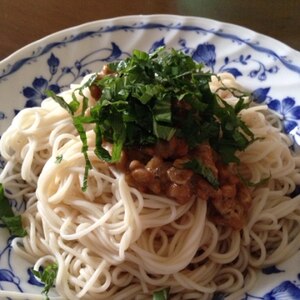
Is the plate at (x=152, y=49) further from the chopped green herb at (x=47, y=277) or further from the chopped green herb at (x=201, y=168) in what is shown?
the chopped green herb at (x=47, y=277)

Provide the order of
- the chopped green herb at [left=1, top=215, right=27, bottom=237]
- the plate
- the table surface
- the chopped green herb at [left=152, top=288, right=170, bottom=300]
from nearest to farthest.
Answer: the chopped green herb at [left=152, top=288, right=170, bottom=300]
the chopped green herb at [left=1, top=215, right=27, bottom=237]
the plate
the table surface

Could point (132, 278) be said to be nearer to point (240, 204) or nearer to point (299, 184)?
point (240, 204)

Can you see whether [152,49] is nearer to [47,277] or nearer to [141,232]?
[141,232]

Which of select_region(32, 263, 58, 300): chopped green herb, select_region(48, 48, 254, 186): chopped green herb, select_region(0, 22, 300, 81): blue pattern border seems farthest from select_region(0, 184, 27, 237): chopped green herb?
select_region(0, 22, 300, 81): blue pattern border

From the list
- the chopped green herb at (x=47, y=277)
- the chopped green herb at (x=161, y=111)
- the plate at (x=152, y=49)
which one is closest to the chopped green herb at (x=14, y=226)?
the chopped green herb at (x=47, y=277)

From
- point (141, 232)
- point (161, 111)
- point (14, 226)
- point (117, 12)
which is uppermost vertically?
point (117, 12)

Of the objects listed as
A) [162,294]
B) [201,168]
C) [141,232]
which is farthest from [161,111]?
[162,294]

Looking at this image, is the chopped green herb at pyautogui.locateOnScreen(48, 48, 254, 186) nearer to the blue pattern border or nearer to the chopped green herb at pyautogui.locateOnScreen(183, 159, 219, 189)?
the chopped green herb at pyautogui.locateOnScreen(183, 159, 219, 189)
